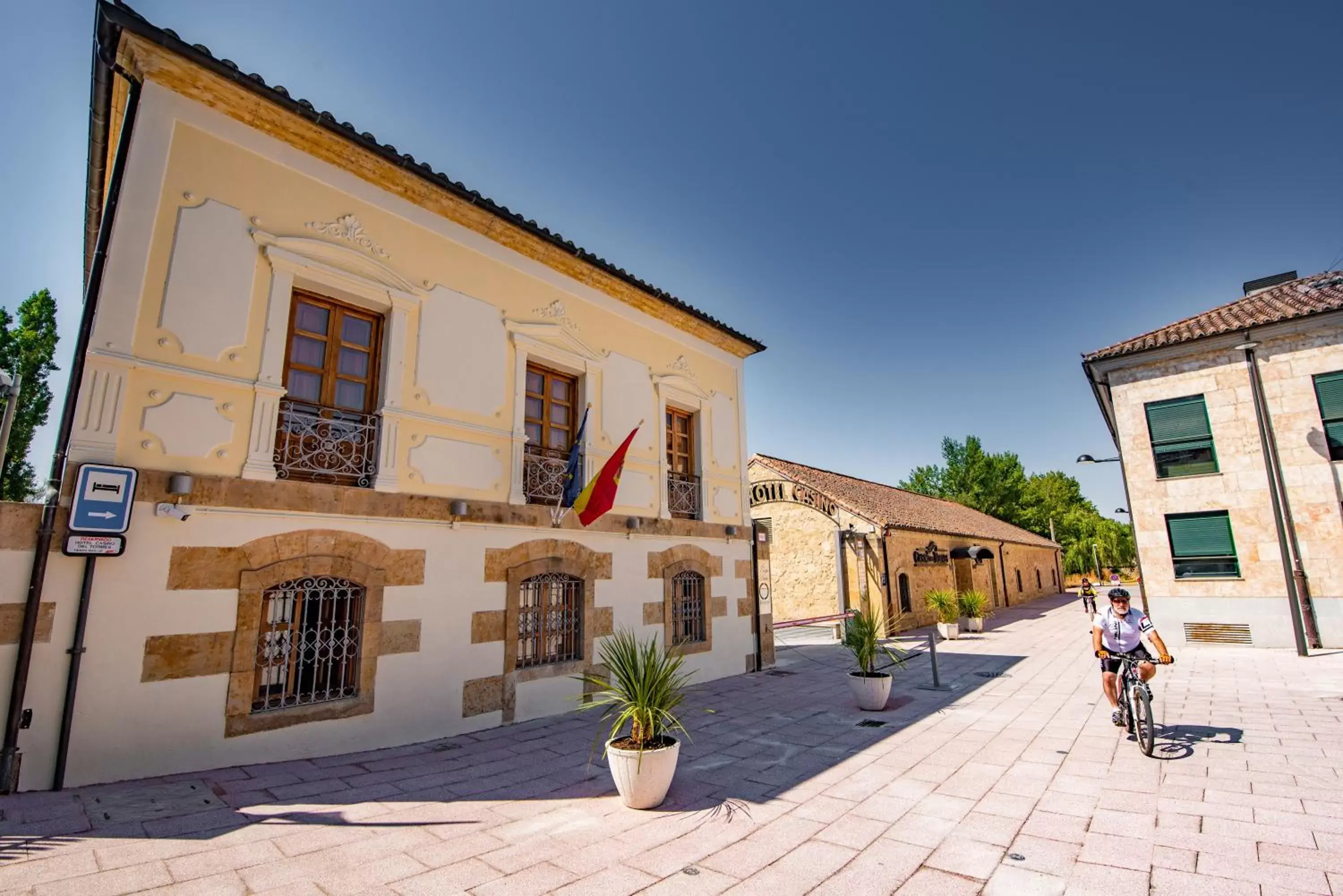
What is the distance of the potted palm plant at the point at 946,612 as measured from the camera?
16.9m

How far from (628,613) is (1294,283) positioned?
1920cm

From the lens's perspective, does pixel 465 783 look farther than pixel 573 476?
No

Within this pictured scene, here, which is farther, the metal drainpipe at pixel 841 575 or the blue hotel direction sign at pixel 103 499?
the metal drainpipe at pixel 841 575

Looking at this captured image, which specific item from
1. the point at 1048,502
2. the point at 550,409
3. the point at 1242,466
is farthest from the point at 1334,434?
the point at 1048,502

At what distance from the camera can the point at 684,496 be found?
1105 centimetres

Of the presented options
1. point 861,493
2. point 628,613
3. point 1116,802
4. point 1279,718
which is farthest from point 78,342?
point 861,493

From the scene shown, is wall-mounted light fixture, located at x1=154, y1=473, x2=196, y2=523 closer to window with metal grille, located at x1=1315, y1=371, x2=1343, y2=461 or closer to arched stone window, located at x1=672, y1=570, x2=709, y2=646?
arched stone window, located at x1=672, y1=570, x2=709, y2=646

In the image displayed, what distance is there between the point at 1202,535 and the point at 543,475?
14244 mm

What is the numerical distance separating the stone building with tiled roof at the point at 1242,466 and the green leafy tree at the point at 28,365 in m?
32.1

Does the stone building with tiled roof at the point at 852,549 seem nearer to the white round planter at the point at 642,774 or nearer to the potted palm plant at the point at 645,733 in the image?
the potted palm plant at the point at 645,733

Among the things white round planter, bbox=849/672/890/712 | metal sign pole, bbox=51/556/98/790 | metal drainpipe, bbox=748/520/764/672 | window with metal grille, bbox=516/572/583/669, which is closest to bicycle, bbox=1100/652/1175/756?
white round planter, bbox=849/672/890/712

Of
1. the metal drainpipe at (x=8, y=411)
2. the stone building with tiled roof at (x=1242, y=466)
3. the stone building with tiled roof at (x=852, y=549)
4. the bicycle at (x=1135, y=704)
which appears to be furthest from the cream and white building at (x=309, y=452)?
the stone building with tiled roof at (x=1242, y=466)

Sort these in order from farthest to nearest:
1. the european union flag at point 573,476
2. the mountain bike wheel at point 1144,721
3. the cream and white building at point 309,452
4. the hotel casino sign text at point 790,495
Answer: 1. the hotel casino sign text at point 790,495
2. the european union flag at point 573,476
3. the mountain bike wheel at point 1144,721
4. the cream and white building at point 309,452

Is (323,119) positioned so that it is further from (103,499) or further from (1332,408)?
(1332,408)
